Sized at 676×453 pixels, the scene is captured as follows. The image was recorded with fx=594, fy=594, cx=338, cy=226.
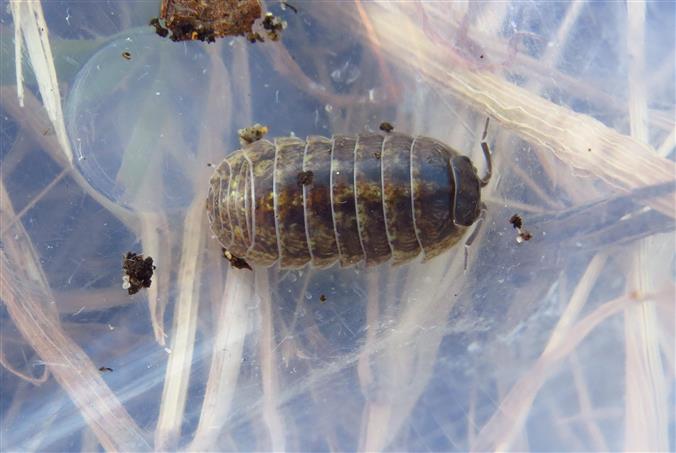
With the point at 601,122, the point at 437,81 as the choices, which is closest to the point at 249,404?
the point at 437,81

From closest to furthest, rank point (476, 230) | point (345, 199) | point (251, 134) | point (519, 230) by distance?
point (345, 199) < point (476, 230) < point (519, 230) < point (251, 134)

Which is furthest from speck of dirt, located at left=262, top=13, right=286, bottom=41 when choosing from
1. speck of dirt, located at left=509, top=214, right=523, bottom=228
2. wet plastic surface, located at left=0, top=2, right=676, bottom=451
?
speck of dirt, located at left=509, top=214, right=523, bottom=228

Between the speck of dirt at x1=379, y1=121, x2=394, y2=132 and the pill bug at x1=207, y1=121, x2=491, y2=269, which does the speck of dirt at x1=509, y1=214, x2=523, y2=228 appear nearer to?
the pill bug at x1=207, y1=121, x2=491, y2=269

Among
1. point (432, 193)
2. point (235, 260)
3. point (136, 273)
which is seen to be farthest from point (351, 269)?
point (136, 273)

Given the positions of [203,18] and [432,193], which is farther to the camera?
[203,18]

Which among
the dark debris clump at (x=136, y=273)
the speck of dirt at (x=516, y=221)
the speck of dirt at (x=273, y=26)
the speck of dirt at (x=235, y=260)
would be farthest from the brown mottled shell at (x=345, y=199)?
the speck of dirt at (x=273, y=26)

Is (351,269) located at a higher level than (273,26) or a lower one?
lower

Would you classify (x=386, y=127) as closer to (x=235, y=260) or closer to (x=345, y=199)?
(x=345, y=199)

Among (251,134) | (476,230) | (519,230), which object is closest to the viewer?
(476,230)
